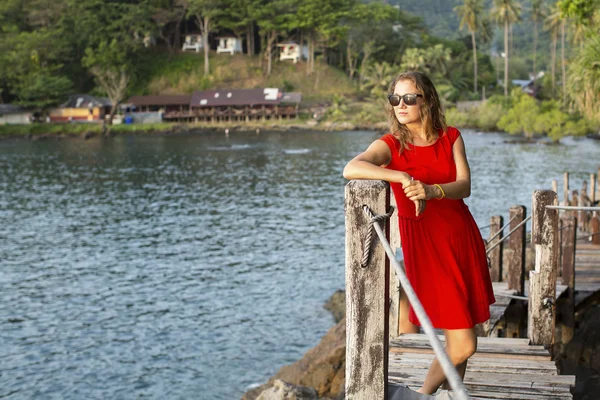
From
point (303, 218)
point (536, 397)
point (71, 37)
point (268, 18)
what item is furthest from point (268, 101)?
point (536, 397)

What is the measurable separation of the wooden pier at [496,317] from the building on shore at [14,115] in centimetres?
8081

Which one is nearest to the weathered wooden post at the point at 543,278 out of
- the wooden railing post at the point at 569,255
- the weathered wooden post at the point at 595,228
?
the wooden railing post at the point at 569,255

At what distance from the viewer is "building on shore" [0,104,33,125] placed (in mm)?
85750

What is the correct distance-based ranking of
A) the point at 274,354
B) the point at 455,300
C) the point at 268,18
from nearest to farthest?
the point at 455,300
the point at 274,354
the point at 268,18

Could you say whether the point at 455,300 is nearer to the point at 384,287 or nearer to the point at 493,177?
the point at 384,287

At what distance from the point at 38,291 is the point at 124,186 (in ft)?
77.1

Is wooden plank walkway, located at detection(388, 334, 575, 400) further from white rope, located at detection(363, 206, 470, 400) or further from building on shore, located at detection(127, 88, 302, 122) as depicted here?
building on shore, located at detection(127, 88, 302, 122)

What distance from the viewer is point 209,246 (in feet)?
88.8

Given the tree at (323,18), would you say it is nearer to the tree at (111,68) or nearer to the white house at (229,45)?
the white house at (229,45)

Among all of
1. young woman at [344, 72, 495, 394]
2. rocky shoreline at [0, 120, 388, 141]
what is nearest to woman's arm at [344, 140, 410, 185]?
young woman at [344, 72, 495, 394]

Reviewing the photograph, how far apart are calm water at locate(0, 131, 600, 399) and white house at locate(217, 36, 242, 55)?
5076 centimetres

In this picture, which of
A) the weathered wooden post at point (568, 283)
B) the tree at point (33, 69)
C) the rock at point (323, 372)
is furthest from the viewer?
the tree at point (33, 69)

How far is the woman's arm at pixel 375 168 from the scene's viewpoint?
4.24 m

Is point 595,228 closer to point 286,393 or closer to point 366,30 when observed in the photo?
point 286,393
